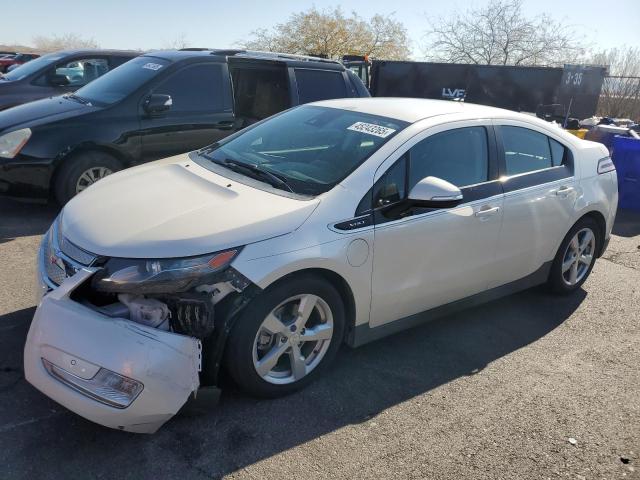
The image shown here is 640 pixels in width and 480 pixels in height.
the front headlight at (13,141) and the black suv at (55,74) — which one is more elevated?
the black suv at (55,74)

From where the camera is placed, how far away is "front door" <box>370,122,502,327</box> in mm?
A: 3340

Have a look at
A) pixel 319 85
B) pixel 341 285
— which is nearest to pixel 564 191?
pixel 341 285

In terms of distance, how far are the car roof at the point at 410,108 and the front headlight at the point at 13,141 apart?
10.2 feet

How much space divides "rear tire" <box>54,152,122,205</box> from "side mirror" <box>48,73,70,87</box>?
11.3ft

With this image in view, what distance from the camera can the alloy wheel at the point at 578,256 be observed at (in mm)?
4762

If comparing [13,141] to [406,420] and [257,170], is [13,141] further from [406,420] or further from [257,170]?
[406,420]

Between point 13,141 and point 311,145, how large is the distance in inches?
134

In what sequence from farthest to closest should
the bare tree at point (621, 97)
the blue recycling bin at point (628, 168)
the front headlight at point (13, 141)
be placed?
1. the bare tree at point (621, 97)
2. the blue recycling bin at point (628, 168)
3. the front headlight at point (13, 141)

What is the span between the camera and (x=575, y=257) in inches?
190

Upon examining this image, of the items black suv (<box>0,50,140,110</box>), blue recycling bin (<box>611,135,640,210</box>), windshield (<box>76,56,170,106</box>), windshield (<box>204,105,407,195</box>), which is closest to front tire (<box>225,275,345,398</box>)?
windshield (<box>204,105,407,195</box>)

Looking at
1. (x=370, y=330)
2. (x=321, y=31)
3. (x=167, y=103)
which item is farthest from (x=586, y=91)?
(x=321, y=31)

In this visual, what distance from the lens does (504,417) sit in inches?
125

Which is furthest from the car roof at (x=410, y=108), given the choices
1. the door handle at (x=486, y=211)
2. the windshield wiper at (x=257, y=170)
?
the windshield wiper at (x=257, y=170)

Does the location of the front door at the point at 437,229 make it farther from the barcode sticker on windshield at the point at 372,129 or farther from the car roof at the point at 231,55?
the car roof at the point at 231,55
